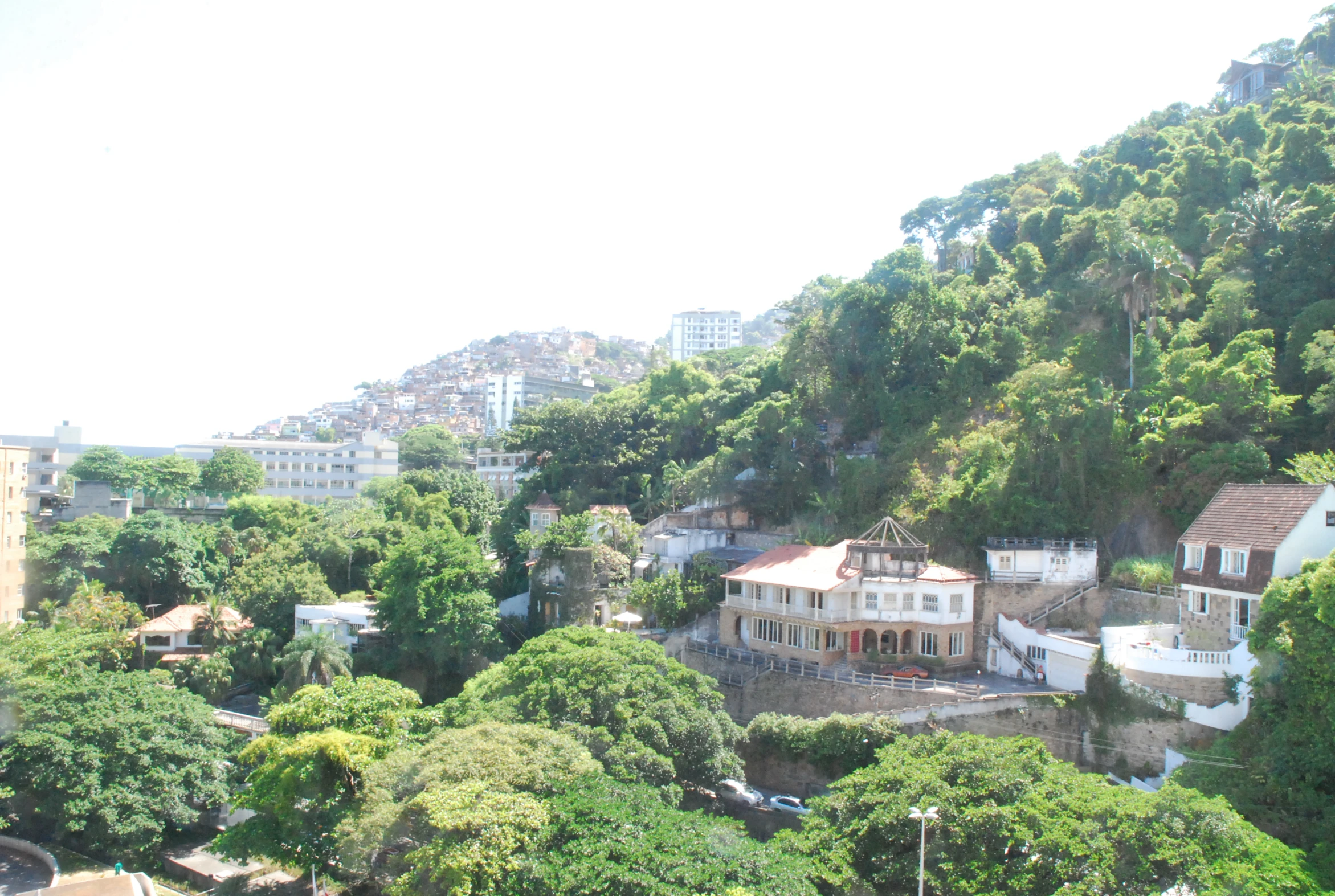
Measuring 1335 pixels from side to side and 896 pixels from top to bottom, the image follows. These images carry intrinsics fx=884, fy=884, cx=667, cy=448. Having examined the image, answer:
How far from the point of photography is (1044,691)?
26719 mm

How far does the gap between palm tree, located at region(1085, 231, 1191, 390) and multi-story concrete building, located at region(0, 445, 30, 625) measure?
172 feet

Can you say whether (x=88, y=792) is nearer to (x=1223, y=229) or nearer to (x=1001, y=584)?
(x=1001, y=584)

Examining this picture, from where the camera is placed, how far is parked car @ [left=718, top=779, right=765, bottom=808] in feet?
85.9

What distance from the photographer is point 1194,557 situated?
25.4m

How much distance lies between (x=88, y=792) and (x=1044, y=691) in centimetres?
3004

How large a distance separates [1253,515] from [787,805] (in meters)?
15.4

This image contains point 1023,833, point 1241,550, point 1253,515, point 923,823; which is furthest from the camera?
point 1253,515

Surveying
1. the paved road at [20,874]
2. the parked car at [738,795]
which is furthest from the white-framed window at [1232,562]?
the paved road at [20,874]

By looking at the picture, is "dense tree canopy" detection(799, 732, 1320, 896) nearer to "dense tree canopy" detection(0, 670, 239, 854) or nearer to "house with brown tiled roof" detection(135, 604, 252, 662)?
"dense tree canopy" detection(0, 670, 239, 854)

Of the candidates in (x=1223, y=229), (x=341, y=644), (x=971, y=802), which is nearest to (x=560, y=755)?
(x=971, y=802)

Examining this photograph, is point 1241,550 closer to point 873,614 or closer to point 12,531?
point 873,614

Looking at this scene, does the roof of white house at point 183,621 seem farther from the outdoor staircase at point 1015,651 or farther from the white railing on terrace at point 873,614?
the outdoor staircase at point 1015,651

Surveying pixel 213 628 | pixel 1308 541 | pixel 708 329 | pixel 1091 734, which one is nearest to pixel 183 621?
pixel 213 628

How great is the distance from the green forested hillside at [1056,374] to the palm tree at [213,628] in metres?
18.3
